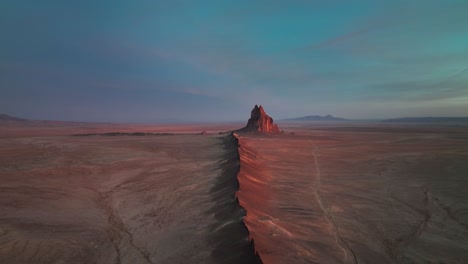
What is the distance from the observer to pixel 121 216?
9.58 m

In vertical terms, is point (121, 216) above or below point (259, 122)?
below

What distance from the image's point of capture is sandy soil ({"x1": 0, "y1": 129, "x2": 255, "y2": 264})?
6.90 metres

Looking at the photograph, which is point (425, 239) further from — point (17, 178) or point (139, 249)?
point (17, 178)

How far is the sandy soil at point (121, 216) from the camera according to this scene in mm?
6898

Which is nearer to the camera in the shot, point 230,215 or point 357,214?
point 230,215

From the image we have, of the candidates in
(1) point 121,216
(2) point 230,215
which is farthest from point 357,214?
(1) point 121,216

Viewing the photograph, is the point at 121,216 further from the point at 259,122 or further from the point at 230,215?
the point at 259,122

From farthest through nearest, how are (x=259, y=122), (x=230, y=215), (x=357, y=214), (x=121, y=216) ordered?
(x=259, y=122)
(x=357, y=214)
(x=121, y=216)
(x=230, y=215)

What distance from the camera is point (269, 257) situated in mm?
6227

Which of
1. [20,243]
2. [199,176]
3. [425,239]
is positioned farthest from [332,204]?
[20,243]

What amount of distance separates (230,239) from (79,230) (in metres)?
4.66

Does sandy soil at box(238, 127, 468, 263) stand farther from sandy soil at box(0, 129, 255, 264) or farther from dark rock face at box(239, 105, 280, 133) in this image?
dark rock face at box(239, 105, 280, 133)

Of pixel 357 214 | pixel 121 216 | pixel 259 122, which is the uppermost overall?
pixel 259 122

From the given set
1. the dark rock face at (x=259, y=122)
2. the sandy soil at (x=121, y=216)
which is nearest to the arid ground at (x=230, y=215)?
the sandy soil at (x=121, y=216)
